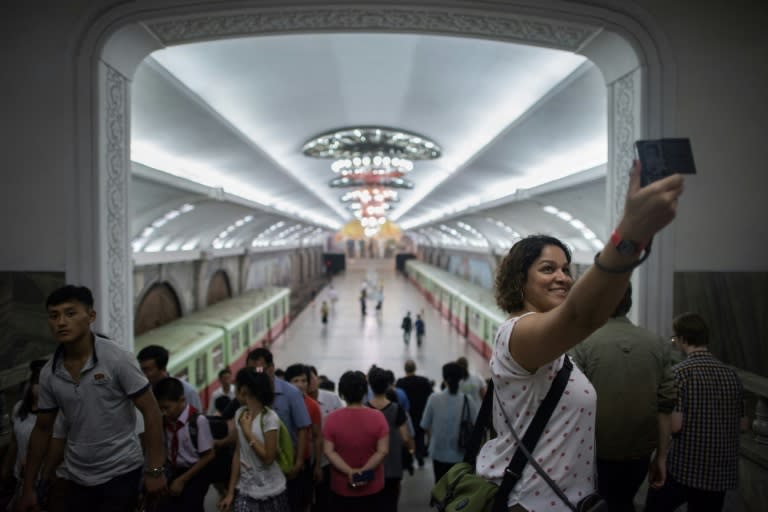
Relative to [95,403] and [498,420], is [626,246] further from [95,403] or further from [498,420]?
[95,403]

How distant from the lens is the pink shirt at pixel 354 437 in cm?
243

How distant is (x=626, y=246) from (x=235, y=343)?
11347mm

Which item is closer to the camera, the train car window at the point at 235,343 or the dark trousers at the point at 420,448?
the dark trousers at the point at 420,448

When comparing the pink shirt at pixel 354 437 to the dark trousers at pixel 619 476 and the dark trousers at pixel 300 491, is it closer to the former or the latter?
the dark trousers at pixel 300 491

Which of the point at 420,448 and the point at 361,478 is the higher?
the point at 361,478

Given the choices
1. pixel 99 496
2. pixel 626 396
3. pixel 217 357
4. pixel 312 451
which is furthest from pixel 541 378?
pixel 217 357

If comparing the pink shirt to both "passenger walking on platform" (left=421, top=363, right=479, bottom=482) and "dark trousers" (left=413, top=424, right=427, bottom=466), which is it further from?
"dark trousers" (left=413, top=424, right=427, bottom=466)

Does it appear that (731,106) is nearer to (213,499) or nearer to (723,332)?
(723,332)

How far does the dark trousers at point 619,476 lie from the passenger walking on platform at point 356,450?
1.07 m

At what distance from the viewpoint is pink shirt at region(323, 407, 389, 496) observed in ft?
7.98

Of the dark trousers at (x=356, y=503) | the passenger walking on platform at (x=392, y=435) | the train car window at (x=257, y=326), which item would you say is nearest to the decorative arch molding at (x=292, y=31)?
the passenger walking on platform at (x=392, y=435)

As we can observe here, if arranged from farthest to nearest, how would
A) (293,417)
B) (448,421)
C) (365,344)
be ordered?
1. (365,344)
2. (448,421)
3. (293,417)

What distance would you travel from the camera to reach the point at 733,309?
3039 mm

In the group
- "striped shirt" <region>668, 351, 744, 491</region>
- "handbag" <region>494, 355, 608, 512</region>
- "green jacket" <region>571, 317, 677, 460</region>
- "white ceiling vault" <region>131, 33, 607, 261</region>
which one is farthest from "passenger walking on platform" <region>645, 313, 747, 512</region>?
"white ceiling vault" <region>131, 33, 607, 261</region>
